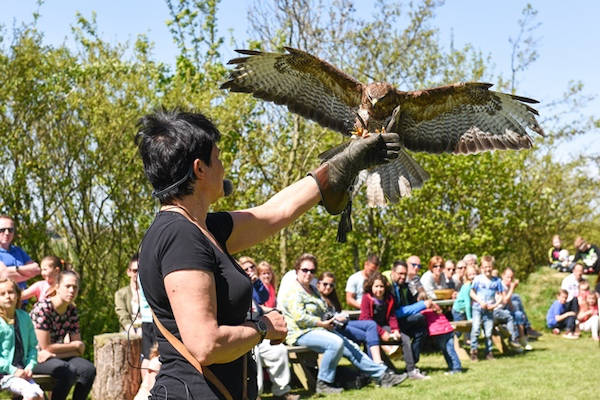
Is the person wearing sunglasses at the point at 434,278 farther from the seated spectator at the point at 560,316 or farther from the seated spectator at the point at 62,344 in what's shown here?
the seated spectator at the point at 62,344

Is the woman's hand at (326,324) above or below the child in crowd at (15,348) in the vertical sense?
below

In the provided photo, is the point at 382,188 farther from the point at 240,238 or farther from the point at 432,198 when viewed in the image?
the point at 432,198

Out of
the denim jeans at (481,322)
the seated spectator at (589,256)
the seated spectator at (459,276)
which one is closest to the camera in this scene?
the denim jeans at (481,322)

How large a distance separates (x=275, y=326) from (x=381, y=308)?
6.48 meters

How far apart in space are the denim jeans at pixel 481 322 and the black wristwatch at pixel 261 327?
8.39 m

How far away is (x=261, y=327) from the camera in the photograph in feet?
6.64

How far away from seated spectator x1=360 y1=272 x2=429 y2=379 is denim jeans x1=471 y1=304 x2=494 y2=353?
176cm

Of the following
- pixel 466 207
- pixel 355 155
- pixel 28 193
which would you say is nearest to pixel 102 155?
pixel 28 193

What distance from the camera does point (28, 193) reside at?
9.44 metres

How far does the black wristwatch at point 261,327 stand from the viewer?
2008 millimetres

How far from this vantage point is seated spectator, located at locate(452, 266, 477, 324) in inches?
404

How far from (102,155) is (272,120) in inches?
220

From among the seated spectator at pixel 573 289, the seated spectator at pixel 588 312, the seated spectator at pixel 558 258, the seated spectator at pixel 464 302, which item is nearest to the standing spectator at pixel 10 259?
the seated spectator at pixel 464 302

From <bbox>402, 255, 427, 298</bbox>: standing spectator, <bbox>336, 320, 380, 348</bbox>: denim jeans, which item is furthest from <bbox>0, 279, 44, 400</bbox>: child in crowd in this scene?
<bbox>402, 255, 427, 298</bbox>: standing spectator
